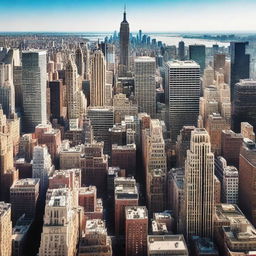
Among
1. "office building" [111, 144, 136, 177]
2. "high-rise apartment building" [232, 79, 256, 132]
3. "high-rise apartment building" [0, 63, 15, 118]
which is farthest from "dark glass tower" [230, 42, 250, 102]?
"high-rise apartment building" [0, 63, 15, 118]

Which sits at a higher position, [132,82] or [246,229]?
[132,82]

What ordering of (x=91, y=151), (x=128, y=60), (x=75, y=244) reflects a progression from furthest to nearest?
(x=128, y=60) → (x=91, y=151) → (x=75, y=244)

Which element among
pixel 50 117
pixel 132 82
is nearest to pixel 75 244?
pixel 50 117

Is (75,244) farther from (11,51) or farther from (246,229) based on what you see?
(11,51)

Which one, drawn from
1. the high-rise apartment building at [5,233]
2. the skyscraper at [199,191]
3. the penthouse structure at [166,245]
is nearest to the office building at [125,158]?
the skyscraper at [199,191]

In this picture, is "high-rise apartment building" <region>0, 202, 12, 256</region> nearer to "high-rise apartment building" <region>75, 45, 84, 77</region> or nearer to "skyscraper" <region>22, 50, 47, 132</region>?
"skyscraper" <region>22, 50, 47, 132</region>

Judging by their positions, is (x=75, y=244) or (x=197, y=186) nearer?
(x=75, y=244)

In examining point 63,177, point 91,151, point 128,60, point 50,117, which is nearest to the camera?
point 63,177

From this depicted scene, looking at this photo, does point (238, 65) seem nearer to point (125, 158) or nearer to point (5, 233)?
point (125, 158)
